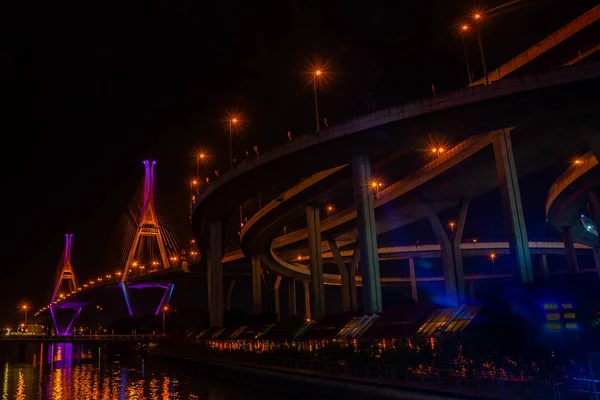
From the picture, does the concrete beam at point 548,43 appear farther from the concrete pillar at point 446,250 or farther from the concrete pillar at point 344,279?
the concrete pillar at point 344,279

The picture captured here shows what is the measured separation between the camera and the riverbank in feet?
49.6

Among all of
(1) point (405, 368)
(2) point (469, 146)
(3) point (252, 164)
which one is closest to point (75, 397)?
(1) point (405, 368)

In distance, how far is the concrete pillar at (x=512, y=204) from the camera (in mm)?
31375

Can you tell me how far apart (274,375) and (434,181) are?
2230 centimetres

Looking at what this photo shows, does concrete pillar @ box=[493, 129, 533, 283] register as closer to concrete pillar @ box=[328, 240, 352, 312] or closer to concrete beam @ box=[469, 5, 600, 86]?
concrete beam @ box=[469, 5, 600, 86]

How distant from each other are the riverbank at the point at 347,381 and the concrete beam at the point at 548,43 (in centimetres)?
2143

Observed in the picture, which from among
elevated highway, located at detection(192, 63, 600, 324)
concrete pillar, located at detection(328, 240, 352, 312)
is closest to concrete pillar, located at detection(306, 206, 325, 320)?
elevated highway, located at detection(192, 63, 600, 324)

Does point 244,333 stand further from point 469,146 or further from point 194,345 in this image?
point 469,146

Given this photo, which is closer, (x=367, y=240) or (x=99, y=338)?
(x=367, y=240)

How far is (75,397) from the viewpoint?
24562 millimetres

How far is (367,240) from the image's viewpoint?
3297cm

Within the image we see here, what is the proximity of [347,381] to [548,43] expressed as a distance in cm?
2820

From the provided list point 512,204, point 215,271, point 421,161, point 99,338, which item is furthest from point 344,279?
point 99,338

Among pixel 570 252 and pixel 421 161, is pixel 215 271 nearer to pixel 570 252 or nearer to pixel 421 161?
pixel 421 161
